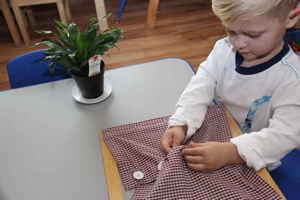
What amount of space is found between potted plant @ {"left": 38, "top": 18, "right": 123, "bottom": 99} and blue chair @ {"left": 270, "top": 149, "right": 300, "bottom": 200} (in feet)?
2.19

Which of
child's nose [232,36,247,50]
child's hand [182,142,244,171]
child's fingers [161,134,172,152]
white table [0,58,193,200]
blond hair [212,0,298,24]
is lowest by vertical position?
white table [0,58,193,200]

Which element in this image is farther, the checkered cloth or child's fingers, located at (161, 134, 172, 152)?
child's fingers, located at (161, 134, 172, 152)

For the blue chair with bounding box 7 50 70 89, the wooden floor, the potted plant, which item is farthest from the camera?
the wooden floor

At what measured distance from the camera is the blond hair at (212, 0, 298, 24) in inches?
25.1

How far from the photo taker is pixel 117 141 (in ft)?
2.57

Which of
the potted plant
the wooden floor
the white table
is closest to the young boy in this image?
the white table

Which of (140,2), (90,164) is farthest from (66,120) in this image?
(140,2)

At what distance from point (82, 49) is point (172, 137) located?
0.39 metres

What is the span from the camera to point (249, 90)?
0.87m

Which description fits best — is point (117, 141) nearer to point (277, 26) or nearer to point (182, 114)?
point (182, 114)

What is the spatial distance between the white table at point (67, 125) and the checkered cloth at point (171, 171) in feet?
0.22

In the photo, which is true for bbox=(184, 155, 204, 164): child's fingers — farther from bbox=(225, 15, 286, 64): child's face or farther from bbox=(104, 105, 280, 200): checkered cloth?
bbox=(225, 15, 286, 64): child's face

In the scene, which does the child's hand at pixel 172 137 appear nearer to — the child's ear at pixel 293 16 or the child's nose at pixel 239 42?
the child's nose at pixel 239 42

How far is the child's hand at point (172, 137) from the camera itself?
0.75 m
